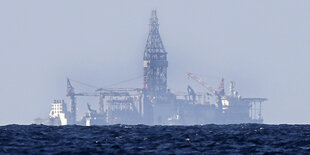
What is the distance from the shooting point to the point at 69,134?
8938 cm

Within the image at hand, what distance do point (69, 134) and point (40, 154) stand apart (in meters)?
23.3

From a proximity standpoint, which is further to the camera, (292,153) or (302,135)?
(302,135)

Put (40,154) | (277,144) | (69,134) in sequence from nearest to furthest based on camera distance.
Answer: (40,154) < (277,144) < (69,134)

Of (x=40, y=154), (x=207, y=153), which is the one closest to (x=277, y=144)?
(x=207, y=153)

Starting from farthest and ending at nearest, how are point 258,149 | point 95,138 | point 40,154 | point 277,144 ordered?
point 95,138
point 277,144
point 258,149
point 40,154

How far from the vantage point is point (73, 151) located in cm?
6844

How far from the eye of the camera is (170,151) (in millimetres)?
69750

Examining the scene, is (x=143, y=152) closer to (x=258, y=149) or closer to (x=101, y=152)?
(x=101, y=152)

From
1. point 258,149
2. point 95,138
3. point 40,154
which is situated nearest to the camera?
point 40,154

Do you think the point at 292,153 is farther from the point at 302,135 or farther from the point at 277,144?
the point at 302,135

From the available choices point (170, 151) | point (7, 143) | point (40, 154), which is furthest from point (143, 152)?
point (7, 143)

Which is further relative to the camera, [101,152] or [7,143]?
[7,143]

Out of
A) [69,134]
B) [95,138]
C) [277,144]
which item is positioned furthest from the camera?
[69,134]

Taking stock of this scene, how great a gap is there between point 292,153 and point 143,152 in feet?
35.6
